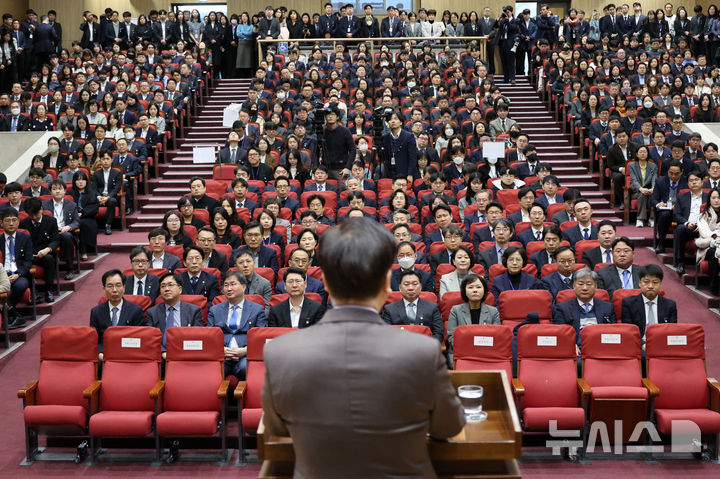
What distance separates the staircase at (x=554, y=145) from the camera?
10219 mm

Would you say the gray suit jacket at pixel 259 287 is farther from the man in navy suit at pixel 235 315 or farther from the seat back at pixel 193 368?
the seat back at pixel 193 368

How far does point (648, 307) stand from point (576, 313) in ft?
1.70

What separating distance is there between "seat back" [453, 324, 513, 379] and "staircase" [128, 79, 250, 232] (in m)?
5.91

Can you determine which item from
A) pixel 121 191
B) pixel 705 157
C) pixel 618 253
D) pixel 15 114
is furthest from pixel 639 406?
pixel 15 114

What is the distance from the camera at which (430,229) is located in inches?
289

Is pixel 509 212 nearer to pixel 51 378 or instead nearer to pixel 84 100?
pixel 51 378

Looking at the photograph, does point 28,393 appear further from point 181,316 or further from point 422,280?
point 422,280

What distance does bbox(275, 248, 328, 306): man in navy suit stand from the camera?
5.94 m

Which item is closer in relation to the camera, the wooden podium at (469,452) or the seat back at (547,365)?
the wooden podium at (469,452)

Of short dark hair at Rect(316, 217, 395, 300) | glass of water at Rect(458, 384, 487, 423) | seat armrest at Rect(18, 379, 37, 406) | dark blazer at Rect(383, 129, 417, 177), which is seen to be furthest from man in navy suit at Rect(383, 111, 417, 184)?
short dark hair at Rect(316, 217, 395, 300)

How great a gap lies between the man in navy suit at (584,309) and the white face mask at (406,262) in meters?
1.21

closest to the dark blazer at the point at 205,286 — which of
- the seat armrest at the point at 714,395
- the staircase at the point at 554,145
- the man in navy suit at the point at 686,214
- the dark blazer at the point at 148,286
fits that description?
the dark blazer at the point at 148,286

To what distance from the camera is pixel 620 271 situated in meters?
5.99

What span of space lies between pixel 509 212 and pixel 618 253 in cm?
220
